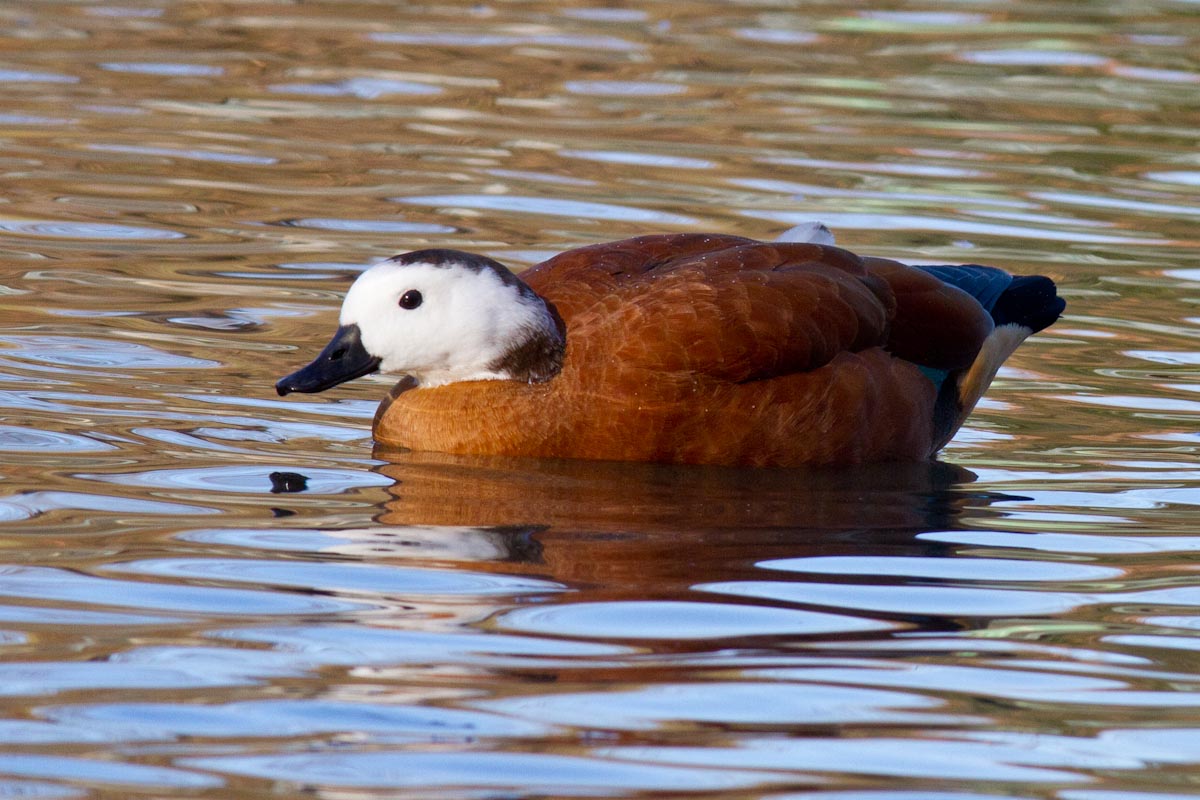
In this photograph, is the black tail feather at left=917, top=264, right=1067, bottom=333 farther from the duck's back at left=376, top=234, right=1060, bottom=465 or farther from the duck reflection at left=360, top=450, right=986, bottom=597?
the duck reflection at left=360, top=450, right=986, bottom=597

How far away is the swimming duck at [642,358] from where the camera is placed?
682 centimetres

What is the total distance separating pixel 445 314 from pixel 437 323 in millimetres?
40

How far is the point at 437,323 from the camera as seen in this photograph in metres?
7.00

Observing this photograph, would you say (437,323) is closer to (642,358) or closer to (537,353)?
(537,353)

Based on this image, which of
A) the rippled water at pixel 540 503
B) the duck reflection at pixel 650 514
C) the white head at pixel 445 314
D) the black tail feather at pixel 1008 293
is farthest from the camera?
the black tail feather at pixel 1008 293

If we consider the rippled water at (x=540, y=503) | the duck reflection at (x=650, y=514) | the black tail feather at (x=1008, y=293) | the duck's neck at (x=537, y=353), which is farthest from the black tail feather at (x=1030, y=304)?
the duck's neck at (x=537, y=353)

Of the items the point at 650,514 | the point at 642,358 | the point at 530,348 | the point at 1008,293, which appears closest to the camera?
the point at 650,514

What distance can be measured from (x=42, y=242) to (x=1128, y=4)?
1148 cm

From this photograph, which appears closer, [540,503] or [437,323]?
[540,503]

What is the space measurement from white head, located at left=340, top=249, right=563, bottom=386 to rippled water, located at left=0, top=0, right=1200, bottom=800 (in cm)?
37

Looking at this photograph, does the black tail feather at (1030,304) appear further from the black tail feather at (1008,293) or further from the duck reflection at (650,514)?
the duck reflection at (650,514)

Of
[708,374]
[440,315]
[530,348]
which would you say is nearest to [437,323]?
[440,315]

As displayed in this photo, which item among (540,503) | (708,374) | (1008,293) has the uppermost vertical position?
(1008,293)

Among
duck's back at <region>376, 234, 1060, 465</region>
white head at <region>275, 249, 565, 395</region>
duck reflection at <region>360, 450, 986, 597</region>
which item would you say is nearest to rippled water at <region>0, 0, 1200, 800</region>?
duck reflection at <region>360, 450, 986, 597</region>
